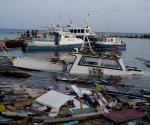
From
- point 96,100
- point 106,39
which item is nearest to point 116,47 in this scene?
point 106,39

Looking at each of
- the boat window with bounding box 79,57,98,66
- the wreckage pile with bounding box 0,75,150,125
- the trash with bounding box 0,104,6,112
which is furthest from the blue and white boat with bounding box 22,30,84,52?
the trash with bounding box 0,104,6,112

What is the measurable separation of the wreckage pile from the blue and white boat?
139 feet

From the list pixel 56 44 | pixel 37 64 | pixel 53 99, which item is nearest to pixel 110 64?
pixel 37 64

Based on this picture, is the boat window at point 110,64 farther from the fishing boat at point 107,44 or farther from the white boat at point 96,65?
the fishing boat at point 107,44

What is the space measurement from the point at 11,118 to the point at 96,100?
156 inches

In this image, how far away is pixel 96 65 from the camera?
75.4 ft

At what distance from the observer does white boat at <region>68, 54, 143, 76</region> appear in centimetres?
2266

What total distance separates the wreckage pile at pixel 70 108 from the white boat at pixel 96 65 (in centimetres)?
694

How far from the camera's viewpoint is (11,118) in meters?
11.6

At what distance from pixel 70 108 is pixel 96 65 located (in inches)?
404

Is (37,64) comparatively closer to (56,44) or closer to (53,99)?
(53,99)

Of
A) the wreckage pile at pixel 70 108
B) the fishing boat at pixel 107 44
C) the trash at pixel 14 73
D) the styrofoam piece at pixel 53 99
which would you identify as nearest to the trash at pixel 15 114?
the wreckage pile at pixel 70 108

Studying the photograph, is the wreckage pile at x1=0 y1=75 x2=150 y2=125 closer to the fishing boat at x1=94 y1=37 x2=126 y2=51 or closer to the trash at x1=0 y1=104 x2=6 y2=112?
the trash at x1=0 y1=104 x2=6 y2=112

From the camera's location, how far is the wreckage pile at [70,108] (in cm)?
1170
